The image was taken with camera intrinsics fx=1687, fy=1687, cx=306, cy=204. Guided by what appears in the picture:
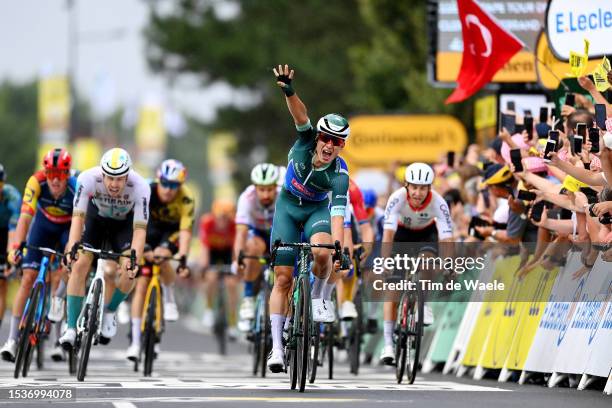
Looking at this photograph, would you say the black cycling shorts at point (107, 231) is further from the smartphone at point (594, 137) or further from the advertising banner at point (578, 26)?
the smartphone at point (594, 137)

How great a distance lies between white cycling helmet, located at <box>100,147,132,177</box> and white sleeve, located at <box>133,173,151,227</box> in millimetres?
455

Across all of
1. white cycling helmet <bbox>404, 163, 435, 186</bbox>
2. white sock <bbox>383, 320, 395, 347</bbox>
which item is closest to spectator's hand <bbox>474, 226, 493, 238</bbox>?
white cycling helmet <bbox>404, 163, 435, 186</bbox>

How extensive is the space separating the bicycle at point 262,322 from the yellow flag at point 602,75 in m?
4.84

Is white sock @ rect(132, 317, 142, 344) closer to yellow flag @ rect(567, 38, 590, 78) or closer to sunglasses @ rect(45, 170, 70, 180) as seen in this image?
sunglasses @ rect(45, 170, 70, 180)

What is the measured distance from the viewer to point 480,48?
20.8 m

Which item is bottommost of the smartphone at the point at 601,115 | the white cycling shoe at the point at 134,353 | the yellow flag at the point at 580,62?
the white cycling shoe at the point at 134,353

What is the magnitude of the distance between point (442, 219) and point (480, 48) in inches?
197

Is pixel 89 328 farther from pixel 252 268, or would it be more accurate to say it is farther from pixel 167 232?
pixel 252 268

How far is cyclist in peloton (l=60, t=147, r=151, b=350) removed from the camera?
15.9 meters

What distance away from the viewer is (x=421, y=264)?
53.2 feet

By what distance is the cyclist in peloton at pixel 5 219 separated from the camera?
18219 mm

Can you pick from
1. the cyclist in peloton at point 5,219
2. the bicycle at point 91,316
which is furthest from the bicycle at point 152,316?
the cyclist in peloton at point 5,219

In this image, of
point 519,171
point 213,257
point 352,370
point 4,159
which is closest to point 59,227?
point 352,370

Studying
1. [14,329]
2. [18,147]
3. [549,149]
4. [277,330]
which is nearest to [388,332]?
[277,330]
